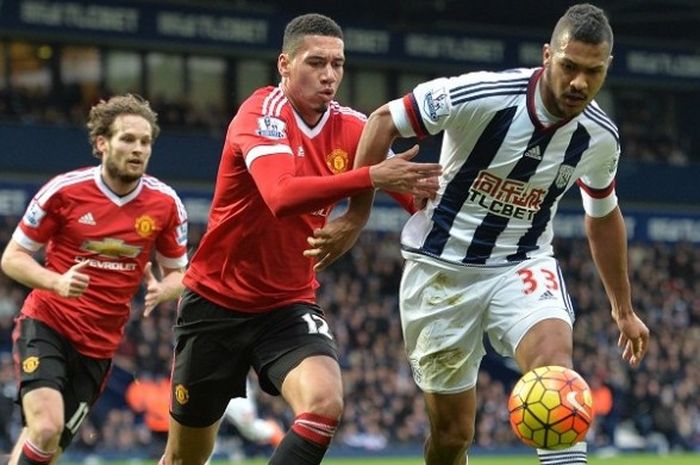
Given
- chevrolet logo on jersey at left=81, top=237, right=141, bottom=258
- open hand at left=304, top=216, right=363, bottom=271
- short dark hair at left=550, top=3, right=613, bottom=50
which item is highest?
short dark hair at left=550, top=3, right=613, bottom=50

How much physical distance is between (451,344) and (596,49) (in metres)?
1.74

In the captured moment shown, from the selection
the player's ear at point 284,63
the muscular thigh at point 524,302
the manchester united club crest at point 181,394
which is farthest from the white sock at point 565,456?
the player's ear at point 284,63

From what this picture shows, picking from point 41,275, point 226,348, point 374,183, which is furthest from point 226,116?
point 374,183

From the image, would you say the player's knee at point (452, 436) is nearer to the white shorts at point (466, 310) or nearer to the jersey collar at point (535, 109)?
the white shorts at point (466, 310)

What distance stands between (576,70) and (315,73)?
3.98 feet

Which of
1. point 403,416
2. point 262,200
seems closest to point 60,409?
point 262,200

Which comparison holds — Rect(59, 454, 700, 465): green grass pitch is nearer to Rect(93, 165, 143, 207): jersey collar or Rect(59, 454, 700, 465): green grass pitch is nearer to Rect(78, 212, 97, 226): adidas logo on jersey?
Rect(93, 165, 143, 207): jersey collar

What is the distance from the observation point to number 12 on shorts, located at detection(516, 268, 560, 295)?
7043mm

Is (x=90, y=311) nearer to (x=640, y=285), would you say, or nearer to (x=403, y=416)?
(x=403, y=416)

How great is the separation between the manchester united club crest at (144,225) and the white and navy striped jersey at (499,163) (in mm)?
1835

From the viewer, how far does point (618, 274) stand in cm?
743

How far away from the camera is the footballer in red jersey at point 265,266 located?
669 cm

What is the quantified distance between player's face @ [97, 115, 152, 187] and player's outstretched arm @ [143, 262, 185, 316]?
1.85ft

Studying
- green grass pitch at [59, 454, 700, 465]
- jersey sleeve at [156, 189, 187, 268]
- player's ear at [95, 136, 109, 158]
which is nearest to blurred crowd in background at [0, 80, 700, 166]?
green grass pitch at [59, 454, 700, 465]
